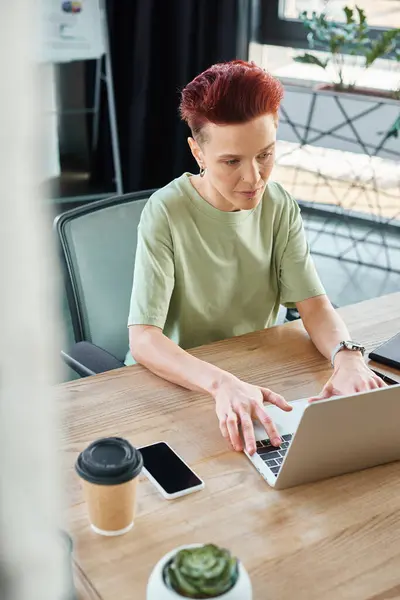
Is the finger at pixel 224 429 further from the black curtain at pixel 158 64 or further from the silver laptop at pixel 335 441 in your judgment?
the black curtain at pixel 158 64

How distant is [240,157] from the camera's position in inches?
62.5

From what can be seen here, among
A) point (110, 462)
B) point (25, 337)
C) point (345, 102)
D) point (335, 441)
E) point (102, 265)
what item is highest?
point (25, 337)

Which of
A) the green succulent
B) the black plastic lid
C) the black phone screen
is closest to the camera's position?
the green succulent

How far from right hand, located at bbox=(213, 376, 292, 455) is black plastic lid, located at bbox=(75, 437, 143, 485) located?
354 millimetres

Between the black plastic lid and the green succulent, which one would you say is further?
the black plastic lid

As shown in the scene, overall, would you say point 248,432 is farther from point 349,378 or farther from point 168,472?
point 349,378

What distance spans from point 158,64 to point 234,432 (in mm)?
3369

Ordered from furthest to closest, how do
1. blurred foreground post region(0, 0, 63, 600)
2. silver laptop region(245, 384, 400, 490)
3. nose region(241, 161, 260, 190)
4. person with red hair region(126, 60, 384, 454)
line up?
1. nose region(241, 161, 260, 190)
2. person with red hair region(126, 60, 384, 454)
3. silver laptop region(245, 384, 400, 490)
4. blurred foreground post region(0, 0, 63, 600)

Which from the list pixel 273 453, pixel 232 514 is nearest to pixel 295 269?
→ pixel 273 453

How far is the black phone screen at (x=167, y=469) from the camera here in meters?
1.12

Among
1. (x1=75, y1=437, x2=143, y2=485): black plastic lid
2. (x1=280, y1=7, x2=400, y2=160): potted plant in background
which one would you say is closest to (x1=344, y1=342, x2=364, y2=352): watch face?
(x1=75, y1=437, x2=143, y2=485): black plastic lid

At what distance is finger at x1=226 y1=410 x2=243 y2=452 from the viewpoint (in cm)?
121

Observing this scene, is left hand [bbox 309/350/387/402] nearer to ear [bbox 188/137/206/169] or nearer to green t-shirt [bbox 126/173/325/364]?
green t-shirt [bbox 126/173/325/364]

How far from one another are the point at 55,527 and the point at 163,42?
4.27 m
